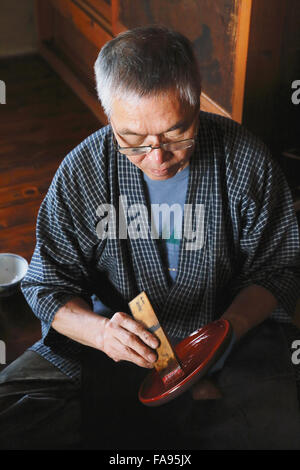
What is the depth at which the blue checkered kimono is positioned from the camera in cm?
128

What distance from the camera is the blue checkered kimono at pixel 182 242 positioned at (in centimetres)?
128

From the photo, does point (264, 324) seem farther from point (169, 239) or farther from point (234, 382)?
point (169, 239)

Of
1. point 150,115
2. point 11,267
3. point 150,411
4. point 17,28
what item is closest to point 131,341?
point 150,411

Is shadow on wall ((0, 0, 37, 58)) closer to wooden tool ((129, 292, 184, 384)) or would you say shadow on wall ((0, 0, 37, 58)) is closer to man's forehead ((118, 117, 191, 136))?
man's forehead ((118, 117, 191, 136))

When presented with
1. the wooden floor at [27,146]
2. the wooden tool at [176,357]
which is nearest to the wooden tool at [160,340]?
the wooden tool at [176,357]

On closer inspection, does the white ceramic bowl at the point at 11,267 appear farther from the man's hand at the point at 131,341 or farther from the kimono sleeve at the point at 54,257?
the man's hand at the point at 131,341

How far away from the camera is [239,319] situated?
1.31 metres

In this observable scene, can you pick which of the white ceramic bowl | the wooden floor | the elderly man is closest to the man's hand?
the elderly man

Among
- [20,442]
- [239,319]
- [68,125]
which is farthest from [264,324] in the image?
[68,125]

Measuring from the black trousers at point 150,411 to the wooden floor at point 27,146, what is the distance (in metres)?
0.62

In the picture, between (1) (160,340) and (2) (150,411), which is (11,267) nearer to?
(2) (150,411)

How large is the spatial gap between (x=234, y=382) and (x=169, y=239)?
0.38 m

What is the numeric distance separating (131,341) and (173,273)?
322 millimetres

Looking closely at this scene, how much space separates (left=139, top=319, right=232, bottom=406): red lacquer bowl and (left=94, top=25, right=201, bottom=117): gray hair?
1.64 feet
